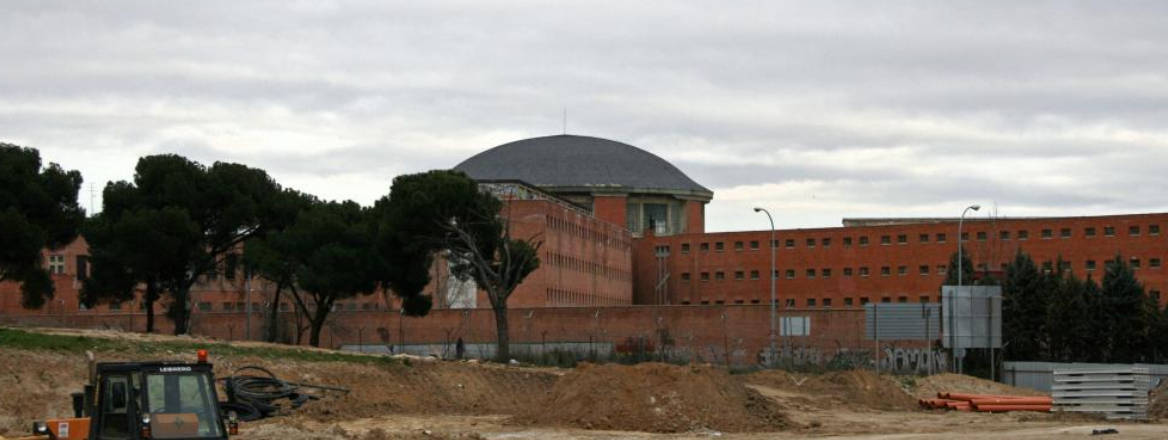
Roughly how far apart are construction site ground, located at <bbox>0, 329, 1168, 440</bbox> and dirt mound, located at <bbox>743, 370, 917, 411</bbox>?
1.54 meters

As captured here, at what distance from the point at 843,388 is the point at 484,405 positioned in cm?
1425

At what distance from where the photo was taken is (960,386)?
6588cm

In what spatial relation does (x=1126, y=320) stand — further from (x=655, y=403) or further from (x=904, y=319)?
(x=655, y=403)

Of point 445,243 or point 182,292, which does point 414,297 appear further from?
point 182,292

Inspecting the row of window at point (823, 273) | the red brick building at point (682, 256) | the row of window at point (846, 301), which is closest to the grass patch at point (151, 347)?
the red brick building at point (682, 256)

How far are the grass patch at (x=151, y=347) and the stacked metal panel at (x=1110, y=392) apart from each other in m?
20.5

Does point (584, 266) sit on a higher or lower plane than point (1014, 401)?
higher

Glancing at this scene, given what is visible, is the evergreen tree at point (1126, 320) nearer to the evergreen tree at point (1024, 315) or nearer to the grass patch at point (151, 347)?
the evergreen tree at point (1024, 315)

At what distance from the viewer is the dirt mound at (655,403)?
43188 mm

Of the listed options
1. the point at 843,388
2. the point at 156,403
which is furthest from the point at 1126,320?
the point at 156,403

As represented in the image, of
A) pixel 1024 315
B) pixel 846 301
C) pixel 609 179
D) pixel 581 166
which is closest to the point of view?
pixel 1024 315

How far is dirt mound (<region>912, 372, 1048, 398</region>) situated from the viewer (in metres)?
64.7

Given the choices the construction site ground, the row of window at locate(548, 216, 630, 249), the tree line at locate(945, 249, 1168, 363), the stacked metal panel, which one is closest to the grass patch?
the construction site ground

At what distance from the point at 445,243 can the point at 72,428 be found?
5052 centimetres
